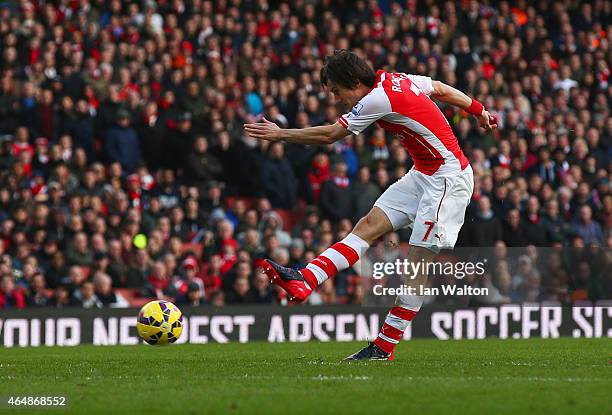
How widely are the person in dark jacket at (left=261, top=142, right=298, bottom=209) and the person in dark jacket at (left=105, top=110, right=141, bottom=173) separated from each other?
2063 millimetres

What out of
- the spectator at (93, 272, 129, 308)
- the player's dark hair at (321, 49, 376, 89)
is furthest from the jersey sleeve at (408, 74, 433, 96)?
the spectator at (93, 272, 129, 308)

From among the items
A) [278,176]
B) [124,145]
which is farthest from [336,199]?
[124,145]

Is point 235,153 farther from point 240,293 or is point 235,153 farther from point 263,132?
point 263,132

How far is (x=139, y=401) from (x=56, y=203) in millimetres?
10674

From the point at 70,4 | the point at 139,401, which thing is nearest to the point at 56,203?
Result: the point at 70,4

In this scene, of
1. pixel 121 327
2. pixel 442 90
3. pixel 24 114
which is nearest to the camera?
pixel 442 90

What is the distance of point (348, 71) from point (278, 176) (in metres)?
9.28

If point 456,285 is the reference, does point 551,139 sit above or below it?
above

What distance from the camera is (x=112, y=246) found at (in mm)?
17375

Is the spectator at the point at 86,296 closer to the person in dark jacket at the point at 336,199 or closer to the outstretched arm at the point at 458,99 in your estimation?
the person in dark jacket at the point at 336,199

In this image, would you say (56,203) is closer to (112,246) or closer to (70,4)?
(112,246)

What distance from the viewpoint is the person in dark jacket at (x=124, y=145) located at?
744 inches

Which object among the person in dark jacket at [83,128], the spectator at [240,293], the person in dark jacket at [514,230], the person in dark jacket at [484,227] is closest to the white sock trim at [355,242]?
the spectator at [240,293]

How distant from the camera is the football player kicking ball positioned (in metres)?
10.0
